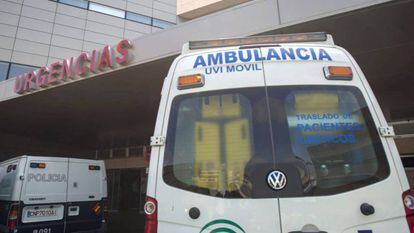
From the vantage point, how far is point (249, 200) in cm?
226

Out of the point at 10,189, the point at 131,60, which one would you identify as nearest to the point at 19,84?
the point at 131,60

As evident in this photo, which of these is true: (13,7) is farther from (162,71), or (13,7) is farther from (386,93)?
(386,93)

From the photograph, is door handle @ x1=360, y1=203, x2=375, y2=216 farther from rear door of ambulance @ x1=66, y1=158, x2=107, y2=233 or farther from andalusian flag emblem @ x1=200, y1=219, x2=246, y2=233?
rear door of ambulance @ x1=66, y1=158, x2=107, y2=233

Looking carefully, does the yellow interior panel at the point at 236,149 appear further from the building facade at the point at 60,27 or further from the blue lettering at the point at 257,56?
the building facade at the point at 60,27

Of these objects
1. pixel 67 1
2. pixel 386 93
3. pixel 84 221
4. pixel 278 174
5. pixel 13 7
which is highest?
pixel 67 1

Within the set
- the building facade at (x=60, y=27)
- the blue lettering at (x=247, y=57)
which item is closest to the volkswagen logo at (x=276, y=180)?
the blue lettering at (x=247, y=57)

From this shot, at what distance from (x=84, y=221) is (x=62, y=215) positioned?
0.57 metres

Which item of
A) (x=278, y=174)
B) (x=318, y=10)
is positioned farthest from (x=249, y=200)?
(x=318, y=10)

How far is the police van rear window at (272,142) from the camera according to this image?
2299 mm

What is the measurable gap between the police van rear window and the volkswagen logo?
0.03 m

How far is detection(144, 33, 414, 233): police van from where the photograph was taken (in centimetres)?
218

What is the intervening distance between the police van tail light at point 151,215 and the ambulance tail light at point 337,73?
67.3 inches

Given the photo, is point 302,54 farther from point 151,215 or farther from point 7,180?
point 7,180

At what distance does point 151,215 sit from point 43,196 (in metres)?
5.96
